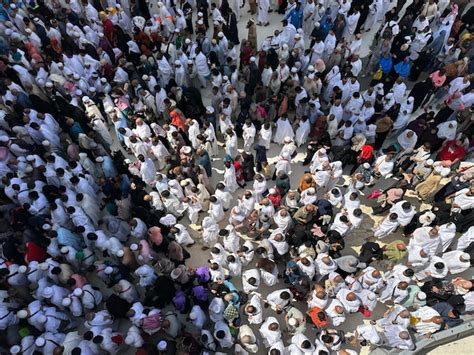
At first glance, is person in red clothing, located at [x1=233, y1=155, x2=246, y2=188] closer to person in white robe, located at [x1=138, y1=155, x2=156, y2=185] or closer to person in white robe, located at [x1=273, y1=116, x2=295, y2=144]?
person in white robe, located at [x1=273, y1=116, x2=295, y2=144]

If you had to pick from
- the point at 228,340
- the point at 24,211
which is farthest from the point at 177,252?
the point at 24,211

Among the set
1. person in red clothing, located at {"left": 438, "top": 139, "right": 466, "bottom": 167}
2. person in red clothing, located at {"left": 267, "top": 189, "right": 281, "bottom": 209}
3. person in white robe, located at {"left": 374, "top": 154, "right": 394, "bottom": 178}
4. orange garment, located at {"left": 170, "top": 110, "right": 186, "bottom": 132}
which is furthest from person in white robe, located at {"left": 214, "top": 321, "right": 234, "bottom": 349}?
person in red clothing, located at {"left": 438, "top": 139, "right": 466, "bottom": 167}

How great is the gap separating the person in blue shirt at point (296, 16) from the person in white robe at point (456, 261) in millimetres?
8904

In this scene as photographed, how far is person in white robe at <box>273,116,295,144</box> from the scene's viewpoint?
427 inches

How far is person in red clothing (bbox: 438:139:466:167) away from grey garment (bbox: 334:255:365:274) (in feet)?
12.9

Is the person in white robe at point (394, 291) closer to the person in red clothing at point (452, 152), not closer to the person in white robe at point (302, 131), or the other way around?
the person in red clothing at point (452, 152)

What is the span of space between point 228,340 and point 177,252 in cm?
224

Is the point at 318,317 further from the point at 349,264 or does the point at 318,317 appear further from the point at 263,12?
the point at 263,12

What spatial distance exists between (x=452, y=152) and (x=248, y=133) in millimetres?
5258

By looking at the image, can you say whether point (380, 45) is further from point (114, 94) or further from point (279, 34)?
point (114, 94)

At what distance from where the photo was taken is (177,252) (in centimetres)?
883

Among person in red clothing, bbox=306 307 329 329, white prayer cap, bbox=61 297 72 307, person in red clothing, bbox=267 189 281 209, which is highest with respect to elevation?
person in red clothing, bbox=267 189 281 209

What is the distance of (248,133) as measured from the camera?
10.9 metres

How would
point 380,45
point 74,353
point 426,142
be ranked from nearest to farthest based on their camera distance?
point 74,353, point 426,142, point 380,45
